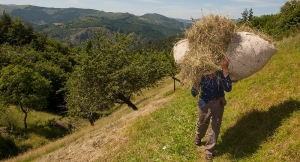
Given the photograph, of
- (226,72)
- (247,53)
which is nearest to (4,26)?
(226,72)

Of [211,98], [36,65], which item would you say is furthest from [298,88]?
[36,65]

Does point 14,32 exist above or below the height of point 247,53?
below

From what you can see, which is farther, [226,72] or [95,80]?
[95,80]

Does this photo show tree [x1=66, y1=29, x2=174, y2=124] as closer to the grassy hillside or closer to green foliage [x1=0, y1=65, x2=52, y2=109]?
the grassy hillside

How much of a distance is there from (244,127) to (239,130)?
0.64 ft

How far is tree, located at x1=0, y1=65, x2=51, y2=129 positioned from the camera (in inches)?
1532

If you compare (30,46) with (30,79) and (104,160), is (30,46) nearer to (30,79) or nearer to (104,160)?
(30,79)

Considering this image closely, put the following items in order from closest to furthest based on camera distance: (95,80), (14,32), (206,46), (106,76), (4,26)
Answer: (206,46) → (106,76) → (95,80) → (14,32) → (4,26)

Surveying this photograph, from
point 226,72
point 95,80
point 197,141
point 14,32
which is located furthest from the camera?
point 14,32

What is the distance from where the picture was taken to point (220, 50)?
21.9 feet

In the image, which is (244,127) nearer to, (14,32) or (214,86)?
(214,86)

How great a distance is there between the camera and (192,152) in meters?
7.66

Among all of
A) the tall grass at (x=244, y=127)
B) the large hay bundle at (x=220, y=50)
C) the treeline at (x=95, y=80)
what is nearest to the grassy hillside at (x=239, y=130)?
the tall grass at (x=244, y=127)

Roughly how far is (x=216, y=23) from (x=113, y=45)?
20610 mm
